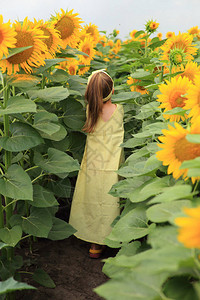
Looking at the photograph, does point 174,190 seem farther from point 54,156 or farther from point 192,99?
point 54,156

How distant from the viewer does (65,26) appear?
5.94ft

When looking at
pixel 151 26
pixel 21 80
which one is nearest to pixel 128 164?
pixel 21 80

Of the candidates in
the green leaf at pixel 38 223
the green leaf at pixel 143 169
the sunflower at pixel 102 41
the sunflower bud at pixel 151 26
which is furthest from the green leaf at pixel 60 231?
the sunflower at pixel 102 41

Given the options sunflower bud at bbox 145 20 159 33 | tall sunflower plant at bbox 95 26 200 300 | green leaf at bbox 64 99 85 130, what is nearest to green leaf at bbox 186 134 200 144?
tall sunflower plant at bbox 95 26 200 300

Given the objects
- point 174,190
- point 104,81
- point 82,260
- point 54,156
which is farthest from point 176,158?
point 82,260

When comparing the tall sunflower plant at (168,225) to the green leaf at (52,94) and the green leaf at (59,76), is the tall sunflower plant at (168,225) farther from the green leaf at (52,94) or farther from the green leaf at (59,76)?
the green leaf at (59,76)

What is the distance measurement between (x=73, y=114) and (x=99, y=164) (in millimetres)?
370

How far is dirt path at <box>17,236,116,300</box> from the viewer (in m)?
1.81

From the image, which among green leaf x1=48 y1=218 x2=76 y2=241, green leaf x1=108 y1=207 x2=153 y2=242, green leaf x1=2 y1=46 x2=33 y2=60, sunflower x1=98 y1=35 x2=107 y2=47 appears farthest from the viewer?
sunflower x1=98 y1=35 x2=107 y2=47

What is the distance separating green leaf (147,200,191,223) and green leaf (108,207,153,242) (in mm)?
205

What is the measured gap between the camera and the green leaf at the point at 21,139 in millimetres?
1362

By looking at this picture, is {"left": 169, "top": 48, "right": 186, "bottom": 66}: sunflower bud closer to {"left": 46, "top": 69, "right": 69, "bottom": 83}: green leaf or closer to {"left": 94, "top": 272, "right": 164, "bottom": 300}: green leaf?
{"left": 46, "top": 69, "right": 69, "bottom": 83}: green leaf

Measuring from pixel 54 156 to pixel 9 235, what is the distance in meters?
0.39

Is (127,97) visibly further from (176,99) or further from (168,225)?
(168,225)
